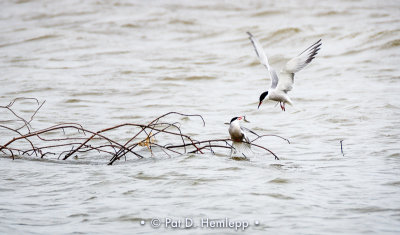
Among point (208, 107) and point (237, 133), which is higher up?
point (237, 133)

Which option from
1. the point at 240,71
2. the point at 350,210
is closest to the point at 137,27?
the point at 240,71

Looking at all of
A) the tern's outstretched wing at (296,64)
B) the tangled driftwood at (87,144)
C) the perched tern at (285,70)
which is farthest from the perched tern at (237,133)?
the tern's outstretched wing at (296,64)

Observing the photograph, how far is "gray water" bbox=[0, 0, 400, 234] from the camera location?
4.57m

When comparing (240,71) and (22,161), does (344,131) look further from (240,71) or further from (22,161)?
(240,71)

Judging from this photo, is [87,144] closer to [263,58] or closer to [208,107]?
[263,58]

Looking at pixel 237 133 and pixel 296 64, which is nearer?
pixel 237 133

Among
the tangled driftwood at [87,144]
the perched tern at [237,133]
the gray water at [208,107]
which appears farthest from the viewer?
the tangled driftwood at [87,144]

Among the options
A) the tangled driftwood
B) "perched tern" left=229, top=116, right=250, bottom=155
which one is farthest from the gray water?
"perched tern" left=229, top=116, right=250, bottom=155

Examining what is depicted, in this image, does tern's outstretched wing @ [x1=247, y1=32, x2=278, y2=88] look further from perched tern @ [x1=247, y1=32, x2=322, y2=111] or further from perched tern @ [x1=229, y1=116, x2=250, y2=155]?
perched tern @ [x1=229, y1=116, x2=250, y2=155]

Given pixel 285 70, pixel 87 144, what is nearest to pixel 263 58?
pixel 285 70

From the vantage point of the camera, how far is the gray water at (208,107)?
457 centimetres

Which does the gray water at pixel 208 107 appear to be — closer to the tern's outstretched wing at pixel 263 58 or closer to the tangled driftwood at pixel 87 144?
the tangled driftwood at pixel 87 144

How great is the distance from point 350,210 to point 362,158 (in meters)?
1.80

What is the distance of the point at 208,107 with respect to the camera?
993 centimetres
